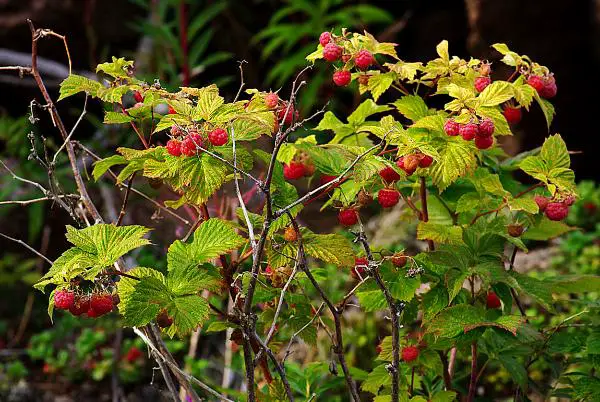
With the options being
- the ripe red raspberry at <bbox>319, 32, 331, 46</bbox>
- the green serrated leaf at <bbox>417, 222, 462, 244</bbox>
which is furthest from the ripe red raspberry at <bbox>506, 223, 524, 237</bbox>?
the ripe red raspberry at <bbox>319, 32, 331, 46</bbox>

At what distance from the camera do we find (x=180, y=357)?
158 inches

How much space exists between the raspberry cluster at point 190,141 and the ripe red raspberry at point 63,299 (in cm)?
33

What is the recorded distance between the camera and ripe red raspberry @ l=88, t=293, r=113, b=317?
1573 millimetres

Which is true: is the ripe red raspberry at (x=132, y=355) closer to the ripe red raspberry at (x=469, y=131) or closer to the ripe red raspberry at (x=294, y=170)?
the ripe red raspberry at (x=294, y=170)

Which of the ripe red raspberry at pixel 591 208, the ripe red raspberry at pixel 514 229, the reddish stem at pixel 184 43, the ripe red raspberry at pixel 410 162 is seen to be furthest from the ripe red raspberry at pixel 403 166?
the ripe red raspberry at pixel 591 208

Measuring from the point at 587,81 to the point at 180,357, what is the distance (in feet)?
10.8

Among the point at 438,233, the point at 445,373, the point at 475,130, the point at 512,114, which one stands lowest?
the point at 445,373

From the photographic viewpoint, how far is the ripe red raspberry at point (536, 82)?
196 cm

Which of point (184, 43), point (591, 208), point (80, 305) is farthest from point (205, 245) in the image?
point (591, 208)

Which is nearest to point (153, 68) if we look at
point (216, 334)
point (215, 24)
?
point (215, 24)

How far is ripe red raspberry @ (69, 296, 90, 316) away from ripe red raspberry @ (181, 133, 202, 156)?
13.3 inches

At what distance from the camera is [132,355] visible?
3846 mm

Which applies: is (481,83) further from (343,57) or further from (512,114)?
(343,57)

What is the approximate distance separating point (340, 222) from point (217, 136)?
0.36 metres
